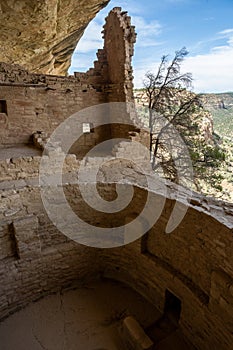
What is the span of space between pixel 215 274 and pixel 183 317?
1.12 metres

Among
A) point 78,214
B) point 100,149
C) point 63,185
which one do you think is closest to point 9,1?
point 100,149

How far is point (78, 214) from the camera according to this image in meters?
4.38

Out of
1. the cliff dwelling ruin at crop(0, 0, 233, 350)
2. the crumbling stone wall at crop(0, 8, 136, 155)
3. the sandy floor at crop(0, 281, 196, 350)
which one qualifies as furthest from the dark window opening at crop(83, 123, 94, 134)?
the sandy floor at crop(0, 281, 196, 350)

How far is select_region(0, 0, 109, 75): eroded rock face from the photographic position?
20.0 ft

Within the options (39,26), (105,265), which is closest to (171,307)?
(105,265)

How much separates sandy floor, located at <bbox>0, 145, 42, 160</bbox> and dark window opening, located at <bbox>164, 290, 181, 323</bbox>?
385 cm

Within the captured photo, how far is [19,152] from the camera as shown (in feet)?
17.9

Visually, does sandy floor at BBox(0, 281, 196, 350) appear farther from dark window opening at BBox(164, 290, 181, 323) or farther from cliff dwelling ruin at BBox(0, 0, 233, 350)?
dark window opening at BBox(164, 290, 181, 323)

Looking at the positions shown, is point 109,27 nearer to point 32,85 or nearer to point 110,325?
point 32,85

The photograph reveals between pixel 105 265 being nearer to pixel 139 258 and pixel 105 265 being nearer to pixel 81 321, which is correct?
pixel 139 258

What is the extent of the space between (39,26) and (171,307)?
8.34m

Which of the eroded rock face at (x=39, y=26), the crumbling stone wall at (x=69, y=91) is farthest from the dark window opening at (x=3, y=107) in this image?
the eroded rock face at (x=39, y=26)

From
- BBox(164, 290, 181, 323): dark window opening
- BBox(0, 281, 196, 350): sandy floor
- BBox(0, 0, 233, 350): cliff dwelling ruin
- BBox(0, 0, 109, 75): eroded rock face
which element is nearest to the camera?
BBox(0, 0, 233, 350): cliff dwelling ruin

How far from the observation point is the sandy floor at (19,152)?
512 cm
